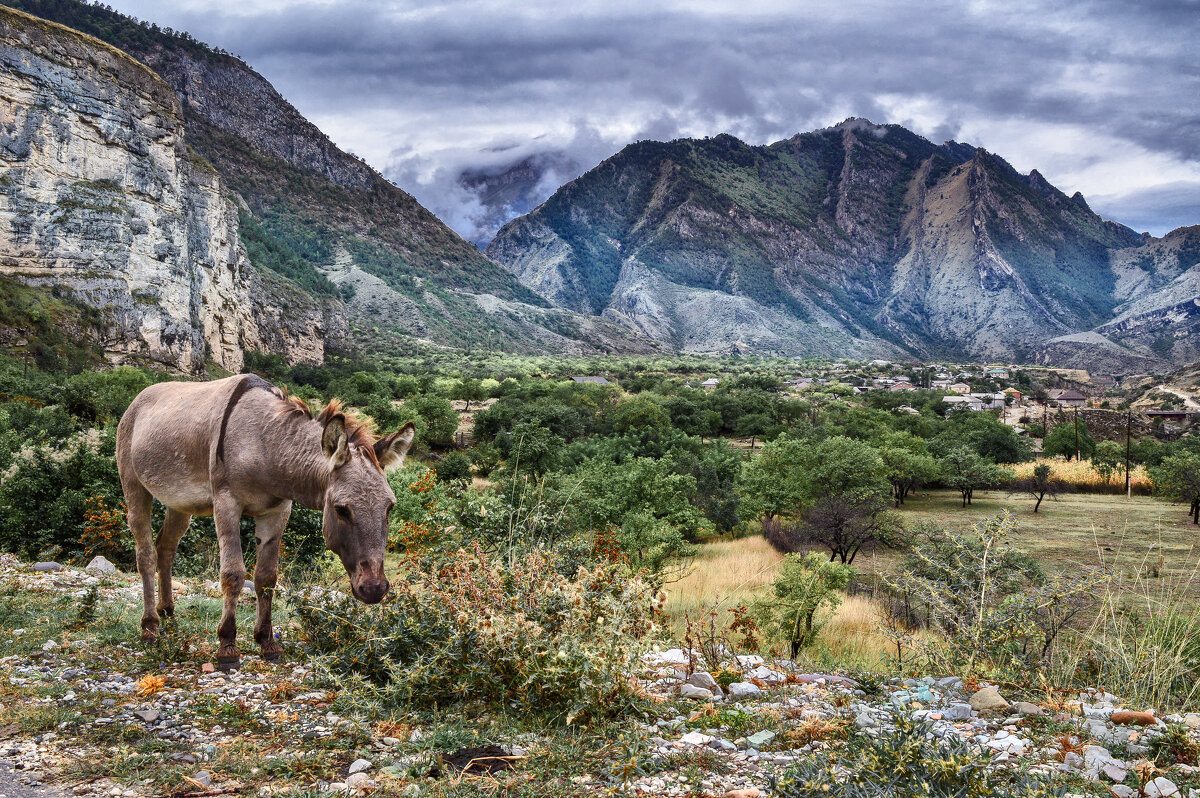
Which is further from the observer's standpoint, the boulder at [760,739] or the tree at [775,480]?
the tree at [775,480]

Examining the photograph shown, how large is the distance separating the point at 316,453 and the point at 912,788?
3891mm

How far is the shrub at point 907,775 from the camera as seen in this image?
268 centimetres

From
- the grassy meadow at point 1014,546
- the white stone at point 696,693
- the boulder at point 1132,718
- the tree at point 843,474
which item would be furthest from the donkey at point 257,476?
the tree at point 843,474

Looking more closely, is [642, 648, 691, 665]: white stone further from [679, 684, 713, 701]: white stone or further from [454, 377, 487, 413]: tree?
[454, 377, 487, 413]: tree

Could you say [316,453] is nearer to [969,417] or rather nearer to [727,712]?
[727,712]

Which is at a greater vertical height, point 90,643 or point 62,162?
point 62,162

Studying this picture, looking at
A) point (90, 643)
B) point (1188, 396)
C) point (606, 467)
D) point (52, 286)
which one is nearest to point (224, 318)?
point (52, 286)

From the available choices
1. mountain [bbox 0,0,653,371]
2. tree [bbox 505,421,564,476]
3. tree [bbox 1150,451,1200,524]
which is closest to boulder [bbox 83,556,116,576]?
tree [bbox 505,421,564,476]

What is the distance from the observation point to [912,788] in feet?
8.85

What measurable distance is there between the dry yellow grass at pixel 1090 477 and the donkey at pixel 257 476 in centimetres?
4426

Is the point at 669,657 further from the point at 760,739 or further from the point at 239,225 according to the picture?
the point at 239,225

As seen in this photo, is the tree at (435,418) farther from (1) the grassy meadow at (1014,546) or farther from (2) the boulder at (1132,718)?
(2) the boulder at (1132,718)

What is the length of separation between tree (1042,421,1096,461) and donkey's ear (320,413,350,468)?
176 ft

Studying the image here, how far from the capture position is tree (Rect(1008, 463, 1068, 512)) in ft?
119
